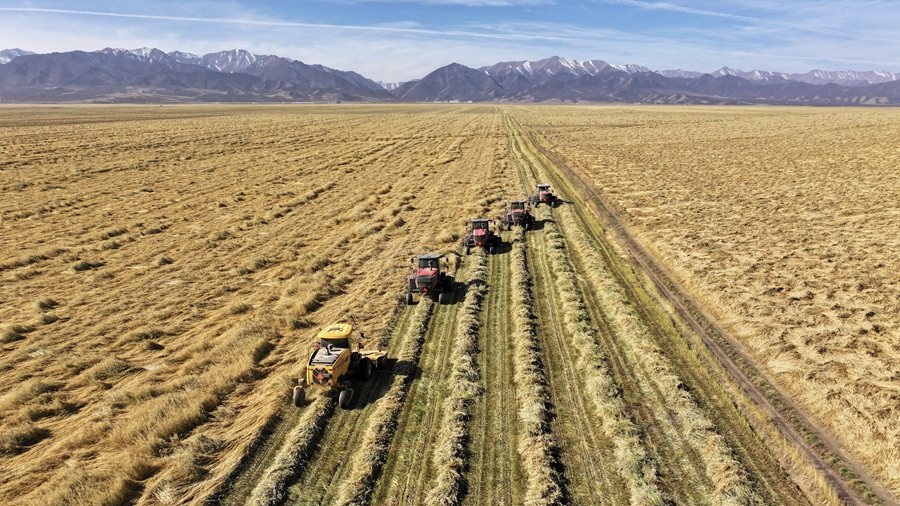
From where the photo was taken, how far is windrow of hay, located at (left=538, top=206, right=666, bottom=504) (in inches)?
400

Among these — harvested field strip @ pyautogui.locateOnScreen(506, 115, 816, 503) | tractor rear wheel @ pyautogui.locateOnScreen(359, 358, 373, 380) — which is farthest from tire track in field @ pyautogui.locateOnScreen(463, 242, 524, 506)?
harvested field strip @ pyautogui.locateOnScreen(506, 115, 816, 503)

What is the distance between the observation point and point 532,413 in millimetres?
12328

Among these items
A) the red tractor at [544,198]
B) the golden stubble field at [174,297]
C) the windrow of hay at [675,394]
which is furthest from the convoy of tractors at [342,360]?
the red tractor at [544,198]

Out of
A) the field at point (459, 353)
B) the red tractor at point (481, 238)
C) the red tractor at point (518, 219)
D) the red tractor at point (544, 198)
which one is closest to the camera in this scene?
the field at point (459, 353)

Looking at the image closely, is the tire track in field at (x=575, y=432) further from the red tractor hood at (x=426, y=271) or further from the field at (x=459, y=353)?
the red tractor hood at (x=426, y=271)

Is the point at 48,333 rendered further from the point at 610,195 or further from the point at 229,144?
the point at 229,144

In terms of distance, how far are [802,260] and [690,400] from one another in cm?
1443

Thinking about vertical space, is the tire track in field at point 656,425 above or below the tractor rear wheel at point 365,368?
below

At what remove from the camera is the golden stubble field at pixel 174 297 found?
11422mm

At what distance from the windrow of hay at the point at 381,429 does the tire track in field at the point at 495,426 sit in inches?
80.8

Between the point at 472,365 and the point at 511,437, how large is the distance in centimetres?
330

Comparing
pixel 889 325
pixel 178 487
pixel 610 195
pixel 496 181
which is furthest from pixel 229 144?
pixel 889 325

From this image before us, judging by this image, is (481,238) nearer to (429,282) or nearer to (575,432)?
(429,282)

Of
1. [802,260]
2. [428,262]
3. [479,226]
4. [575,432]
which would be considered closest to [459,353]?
[575,432]
